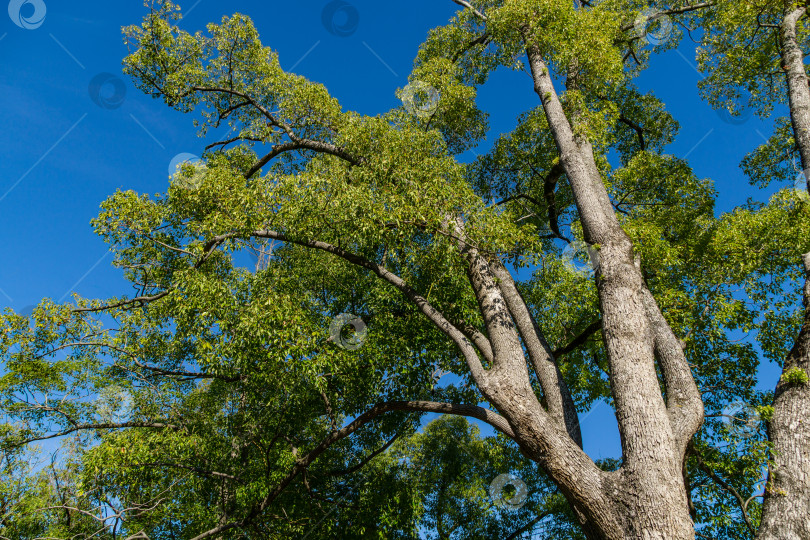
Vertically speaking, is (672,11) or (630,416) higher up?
(672,11)

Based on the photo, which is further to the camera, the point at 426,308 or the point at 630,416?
the point at 426,308

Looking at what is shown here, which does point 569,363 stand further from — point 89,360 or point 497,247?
point 89,360

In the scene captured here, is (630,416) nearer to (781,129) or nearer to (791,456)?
(791,456)

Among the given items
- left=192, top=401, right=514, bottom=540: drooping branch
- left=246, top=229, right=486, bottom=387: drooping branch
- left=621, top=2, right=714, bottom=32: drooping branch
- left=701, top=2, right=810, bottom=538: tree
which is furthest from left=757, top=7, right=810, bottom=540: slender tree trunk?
left=621, top=2, right=714, bottom=32: drooping branch

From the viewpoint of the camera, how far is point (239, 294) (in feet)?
28.6

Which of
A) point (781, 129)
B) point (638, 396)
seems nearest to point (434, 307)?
point (638, 396)

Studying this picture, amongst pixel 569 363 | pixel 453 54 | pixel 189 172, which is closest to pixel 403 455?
pixel 569 363

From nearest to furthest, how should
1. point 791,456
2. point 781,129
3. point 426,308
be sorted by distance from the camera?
point 791,456, point 426,308, point 781,129

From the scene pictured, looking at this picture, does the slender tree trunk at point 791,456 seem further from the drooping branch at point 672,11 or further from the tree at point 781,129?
the drooping branch at point 672,11

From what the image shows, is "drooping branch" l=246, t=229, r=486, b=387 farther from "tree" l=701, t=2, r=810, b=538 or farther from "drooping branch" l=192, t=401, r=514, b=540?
"tree" l=701, t=2, r=810, b=538

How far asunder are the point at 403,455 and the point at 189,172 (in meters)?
11.4

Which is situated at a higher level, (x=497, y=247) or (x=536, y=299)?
(x=536, y=299)

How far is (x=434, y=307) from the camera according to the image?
8461 millimetres

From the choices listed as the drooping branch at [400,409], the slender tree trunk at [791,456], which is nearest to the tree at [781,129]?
the slender tree trunk at [791,456]
